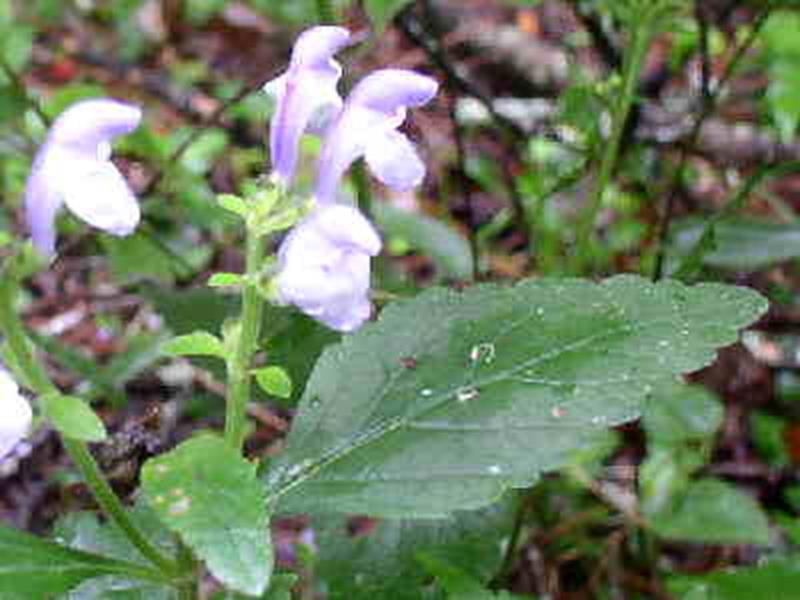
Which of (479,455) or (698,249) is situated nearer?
(479,455)

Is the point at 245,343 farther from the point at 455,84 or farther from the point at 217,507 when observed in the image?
the point at 455,84

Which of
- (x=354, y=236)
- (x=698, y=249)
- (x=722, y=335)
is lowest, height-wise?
(x=698, y=249)

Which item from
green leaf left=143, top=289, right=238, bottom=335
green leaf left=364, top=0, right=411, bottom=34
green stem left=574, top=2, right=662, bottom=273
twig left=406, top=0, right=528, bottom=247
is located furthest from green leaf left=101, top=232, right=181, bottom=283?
green stem left=574, top=2, right=662, bottom=273

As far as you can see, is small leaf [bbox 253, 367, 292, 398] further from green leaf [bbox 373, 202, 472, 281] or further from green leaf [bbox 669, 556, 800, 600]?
green leaf [bbox 373, 202, 472, 281]

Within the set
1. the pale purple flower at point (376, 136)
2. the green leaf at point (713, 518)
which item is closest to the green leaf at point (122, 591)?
the pale purple flower at point (376, 136)

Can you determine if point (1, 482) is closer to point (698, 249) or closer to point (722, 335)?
point (698, 249)

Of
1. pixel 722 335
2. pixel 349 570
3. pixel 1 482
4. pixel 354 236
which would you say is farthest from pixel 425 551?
pixel 1 482
